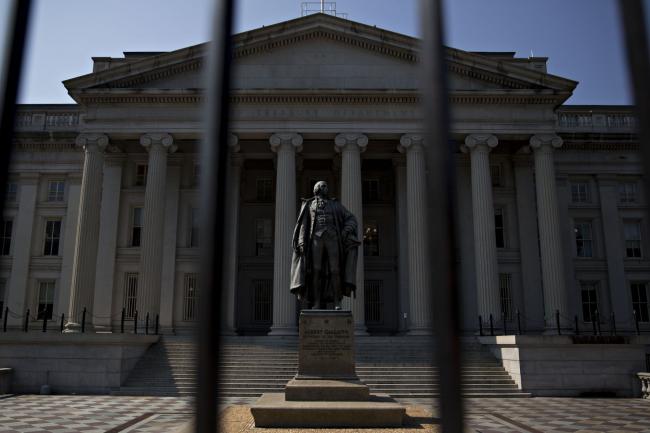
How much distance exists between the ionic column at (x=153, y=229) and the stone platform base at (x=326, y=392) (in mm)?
16594

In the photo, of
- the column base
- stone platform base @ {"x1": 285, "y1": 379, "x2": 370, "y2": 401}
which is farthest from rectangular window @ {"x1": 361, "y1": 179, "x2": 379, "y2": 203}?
stone platform base @ {"x1": 285, "y1": 379, "x2": 370, "y2": 401}

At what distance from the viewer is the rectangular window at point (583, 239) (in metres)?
34.2

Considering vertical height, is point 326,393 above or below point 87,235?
below

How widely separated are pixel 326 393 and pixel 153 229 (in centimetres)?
1815

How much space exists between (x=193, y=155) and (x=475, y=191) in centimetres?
1513

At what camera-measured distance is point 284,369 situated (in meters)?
21.1

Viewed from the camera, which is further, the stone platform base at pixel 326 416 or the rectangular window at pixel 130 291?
the rectangular window at pixel 130 291

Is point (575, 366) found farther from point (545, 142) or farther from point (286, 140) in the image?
point (286, 140)

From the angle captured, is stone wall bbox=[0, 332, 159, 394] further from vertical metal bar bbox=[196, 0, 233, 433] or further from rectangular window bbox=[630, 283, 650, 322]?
rectangular window bbox=[630, 283, 650, 322]

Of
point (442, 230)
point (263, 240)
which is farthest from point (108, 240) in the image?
point (442, 230)

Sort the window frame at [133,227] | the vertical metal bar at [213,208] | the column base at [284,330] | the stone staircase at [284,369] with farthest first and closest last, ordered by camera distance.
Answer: the window frame at [133,227] → the column base at [284,330] → the stone staircase at [284,369] → the vertical metal bar at [213,208]

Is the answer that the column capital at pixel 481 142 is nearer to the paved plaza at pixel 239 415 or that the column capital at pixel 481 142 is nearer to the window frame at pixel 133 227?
the paved plaza at pixel 239 415

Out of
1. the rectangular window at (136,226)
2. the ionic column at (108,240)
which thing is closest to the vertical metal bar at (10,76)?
the ionic column at (108,240)

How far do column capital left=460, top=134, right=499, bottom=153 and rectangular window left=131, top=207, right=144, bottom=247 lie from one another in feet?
58.4
